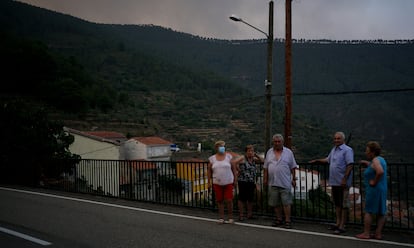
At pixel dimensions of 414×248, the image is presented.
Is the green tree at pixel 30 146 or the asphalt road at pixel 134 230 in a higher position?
the green tree at pixel 30 146

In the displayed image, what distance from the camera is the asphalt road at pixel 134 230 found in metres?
6.15

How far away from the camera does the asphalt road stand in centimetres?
615

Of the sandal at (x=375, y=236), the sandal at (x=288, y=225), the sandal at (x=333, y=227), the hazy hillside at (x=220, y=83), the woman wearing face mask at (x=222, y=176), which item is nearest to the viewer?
the sandal at (x=375, y=236)

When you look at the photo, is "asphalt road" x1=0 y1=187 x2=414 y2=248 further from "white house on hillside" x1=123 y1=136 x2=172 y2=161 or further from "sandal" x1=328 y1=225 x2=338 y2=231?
"white house on hillside" x1=123 y1=136 x2=172 y2=161

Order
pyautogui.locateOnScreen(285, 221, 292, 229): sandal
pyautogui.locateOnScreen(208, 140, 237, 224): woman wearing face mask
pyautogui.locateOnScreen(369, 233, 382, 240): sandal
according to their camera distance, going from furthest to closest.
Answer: pyautogui.locateOnScreen(208, 140, 237, 224): woman wearing face mask < pyautogui.locateOnScreen(285, 221, 292, 229): sandal < pyautogui.locateOnScreen(369, 233, 382, 240): sandal

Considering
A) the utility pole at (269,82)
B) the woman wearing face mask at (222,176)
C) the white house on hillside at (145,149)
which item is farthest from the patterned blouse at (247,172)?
the white house on hillside at (145,149)

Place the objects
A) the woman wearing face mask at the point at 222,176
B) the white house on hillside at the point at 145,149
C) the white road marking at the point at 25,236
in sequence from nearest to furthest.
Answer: the white road marking at the point at 25,236 → the woman wearing face mask at the point at 222,176 → the white house on hillside at the point at 145,149

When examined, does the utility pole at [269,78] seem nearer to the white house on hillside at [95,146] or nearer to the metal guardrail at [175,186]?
the metal guardrail at [175,186]

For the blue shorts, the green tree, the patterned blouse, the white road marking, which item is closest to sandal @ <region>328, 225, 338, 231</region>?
the blue shorts

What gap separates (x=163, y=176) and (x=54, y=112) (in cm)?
5155

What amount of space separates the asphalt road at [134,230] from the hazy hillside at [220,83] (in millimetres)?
27563

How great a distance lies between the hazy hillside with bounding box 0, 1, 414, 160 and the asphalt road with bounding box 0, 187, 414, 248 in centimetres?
2756

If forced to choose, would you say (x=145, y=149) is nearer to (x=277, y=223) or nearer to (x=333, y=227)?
(x=277, y=223)

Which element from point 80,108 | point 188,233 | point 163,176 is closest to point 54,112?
point 80,108
